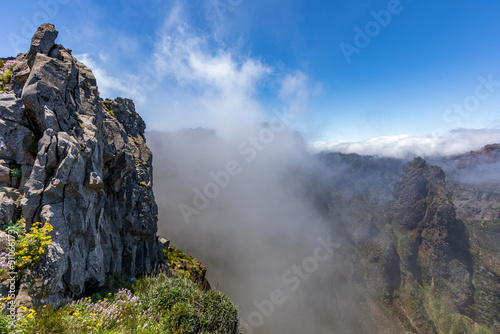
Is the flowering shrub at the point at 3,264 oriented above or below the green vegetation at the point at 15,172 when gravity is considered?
below

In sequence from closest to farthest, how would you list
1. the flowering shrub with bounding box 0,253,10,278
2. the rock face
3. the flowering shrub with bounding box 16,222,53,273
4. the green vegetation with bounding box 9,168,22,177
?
the flowering shrub with bounding box 0,253,10,278, the flowering shrub with bounding box 16,222,53,273, the rock face, the green vegetation with bounding box 9,168,22,177

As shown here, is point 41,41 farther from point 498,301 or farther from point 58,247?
point 498,301

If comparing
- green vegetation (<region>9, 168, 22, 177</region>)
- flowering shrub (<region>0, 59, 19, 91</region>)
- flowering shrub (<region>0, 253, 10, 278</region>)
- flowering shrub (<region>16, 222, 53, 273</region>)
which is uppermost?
flowering shrub (<region>0, 59, 19, 91</region>)

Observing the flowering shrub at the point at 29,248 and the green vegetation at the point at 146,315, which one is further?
the flowering shrub at the point at 29,248

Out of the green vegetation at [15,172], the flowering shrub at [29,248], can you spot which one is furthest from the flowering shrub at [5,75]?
the flowering shrub at [29,248]

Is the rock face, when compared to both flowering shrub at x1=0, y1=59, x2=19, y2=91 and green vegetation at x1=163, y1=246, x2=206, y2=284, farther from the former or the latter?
green vegetation at x1=163, y1=246, x2=206, y2=284

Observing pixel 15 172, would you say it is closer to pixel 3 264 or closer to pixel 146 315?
pixel 3 264

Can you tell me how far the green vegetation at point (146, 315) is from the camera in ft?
21.6

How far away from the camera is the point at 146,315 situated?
914 centimetres

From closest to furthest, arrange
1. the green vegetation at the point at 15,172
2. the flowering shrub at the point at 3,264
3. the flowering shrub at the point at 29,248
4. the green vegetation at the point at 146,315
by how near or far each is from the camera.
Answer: the green vegetation at the point at 146,315
the flowering shrub at the point at 3,264
the flowering shrub at the point at 29,248
the green vegetation at the point at 15,172

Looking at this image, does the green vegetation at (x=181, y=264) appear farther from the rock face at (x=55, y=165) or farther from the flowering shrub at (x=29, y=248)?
the flowering shrub at (x=29, y=248)

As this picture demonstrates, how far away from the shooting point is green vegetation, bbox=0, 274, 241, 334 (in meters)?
6.58

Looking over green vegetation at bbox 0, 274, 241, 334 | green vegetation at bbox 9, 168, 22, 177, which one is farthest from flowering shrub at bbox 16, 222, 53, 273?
green vegetation at bbox 9, 168, 22, 177

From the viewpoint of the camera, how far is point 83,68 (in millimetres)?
20484
